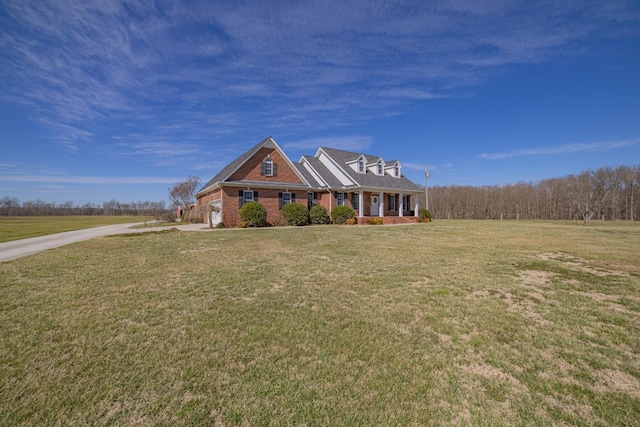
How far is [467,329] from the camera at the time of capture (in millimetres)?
3883

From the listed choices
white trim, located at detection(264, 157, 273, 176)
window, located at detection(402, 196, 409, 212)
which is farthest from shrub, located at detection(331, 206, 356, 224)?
window, located at detection(402, 196, 409, 212)

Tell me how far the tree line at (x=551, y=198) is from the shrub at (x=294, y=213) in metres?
34.7

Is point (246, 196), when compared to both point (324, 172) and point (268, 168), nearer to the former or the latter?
point (268, 168)

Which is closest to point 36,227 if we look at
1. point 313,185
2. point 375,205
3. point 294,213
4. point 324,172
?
point 294,213

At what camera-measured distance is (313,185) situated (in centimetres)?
2512

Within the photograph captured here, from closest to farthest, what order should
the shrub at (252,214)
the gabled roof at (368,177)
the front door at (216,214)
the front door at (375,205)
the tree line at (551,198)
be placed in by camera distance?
the shrub at (252,214) → the front door at (216,214) → the gabled roof at (368,177) → the front door at (375,205) → the tree line at (551,198)

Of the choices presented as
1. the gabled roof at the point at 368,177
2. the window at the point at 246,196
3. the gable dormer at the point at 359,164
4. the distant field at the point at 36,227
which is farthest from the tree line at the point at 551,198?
the distant field at the point at 36,227

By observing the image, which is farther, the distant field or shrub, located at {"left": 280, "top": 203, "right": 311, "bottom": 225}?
shrub, located at {"left": 280, "top": 203, "right": 311, "bottom": 225}

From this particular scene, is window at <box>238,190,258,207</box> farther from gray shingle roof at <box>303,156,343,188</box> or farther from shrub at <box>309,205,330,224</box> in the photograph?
gray shingle roof at <box>303,156,343,188</box>

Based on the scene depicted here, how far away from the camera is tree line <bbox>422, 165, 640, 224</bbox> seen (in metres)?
38.2

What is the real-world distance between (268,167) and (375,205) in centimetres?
1185

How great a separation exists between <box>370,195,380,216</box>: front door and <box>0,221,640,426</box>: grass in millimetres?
20401

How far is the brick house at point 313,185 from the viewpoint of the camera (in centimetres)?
2128

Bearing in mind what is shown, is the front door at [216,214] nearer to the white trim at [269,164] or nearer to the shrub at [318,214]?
the white trim at [269,164]
